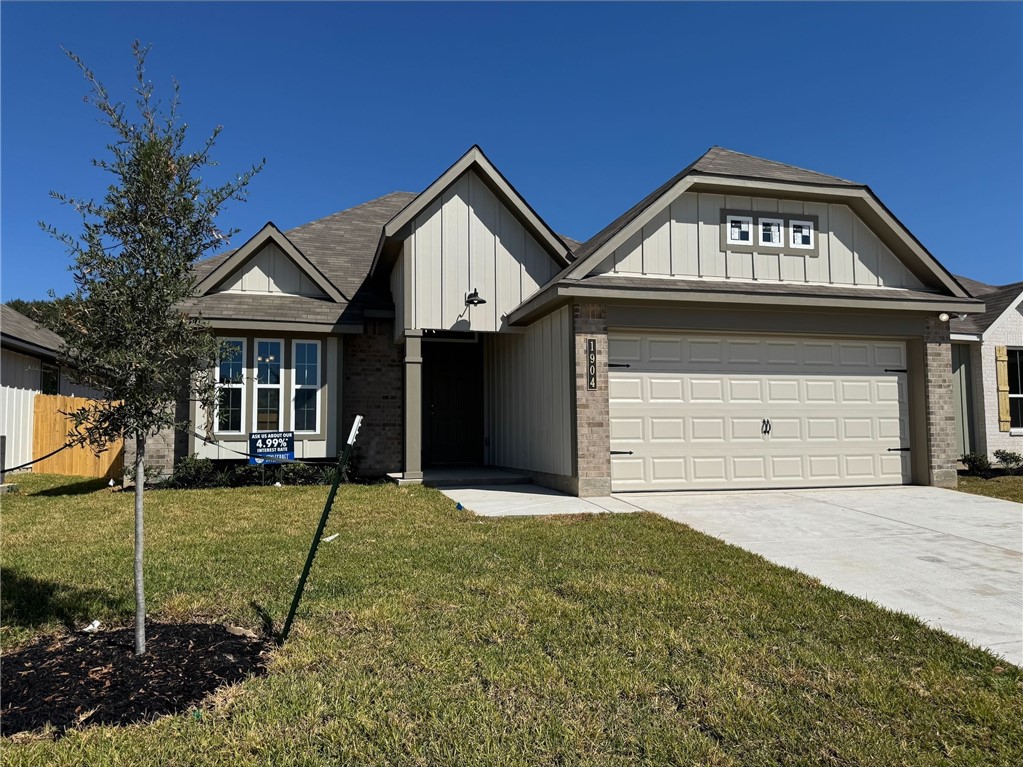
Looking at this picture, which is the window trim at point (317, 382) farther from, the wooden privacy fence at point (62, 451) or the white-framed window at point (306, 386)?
the wooden privacy fence at point (62, 451)

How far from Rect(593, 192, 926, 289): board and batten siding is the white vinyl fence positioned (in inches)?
592

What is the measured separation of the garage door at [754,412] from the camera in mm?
10352

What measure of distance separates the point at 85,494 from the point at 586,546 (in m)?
9.27

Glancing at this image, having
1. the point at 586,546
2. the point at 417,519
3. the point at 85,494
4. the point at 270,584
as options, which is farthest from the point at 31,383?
the point at 586,546

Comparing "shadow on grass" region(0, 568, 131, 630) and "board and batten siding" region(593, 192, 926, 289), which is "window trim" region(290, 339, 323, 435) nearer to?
"board and batten siding" region(593, 192, 926, 289)

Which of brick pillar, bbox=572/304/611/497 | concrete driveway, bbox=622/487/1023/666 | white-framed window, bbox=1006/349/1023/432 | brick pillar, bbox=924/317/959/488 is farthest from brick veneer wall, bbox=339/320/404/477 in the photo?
white-framed window, bbox=1006/349/1023/432

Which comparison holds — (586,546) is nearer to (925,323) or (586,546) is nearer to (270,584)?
(270,584)

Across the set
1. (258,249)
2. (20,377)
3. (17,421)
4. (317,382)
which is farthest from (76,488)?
(20,377)

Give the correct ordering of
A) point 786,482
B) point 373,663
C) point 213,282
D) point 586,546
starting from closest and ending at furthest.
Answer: point 373,663 → point 586,546 → point 786,482 → point 213,282

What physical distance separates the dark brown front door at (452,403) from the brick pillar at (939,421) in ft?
29.4

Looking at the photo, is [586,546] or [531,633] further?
[586,546]

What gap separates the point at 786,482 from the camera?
10836 millimetres

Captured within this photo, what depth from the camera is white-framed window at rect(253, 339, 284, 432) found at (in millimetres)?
12016

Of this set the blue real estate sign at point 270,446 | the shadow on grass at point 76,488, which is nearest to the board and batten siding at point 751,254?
the blue real estate sign at point 270,446
